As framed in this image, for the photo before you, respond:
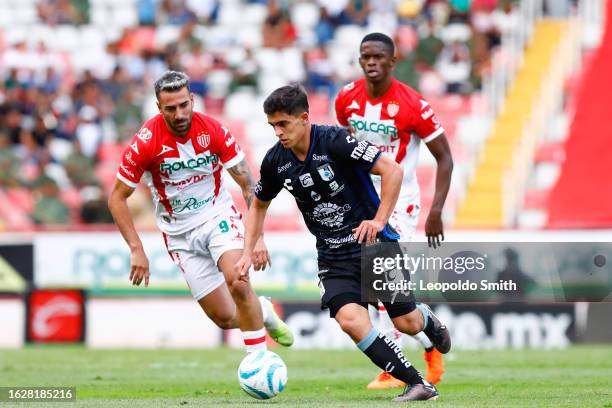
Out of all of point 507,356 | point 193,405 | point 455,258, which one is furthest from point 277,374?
point 507,356

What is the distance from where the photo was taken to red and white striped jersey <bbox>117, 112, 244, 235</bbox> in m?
11.4

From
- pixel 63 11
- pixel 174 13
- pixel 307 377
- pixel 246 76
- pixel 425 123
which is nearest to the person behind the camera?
pixel 425 123

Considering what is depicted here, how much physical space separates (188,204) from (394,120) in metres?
1.91

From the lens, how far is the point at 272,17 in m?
26.9

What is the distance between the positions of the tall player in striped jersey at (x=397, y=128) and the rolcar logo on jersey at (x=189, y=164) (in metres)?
1.31

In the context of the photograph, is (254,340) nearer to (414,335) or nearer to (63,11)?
(414,335)

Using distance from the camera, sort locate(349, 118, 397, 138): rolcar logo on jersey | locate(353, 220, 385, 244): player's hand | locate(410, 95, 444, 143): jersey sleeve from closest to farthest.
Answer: locate(353, 220, 385, 244): player's hand < locate(410, 95, 444, 143): jersey sleeve < locate(349, 118, 397, 138): rolcar logo on jersey

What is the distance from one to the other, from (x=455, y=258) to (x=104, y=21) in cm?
1782

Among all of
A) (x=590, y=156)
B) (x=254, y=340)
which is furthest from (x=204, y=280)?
(x=590, y=156)

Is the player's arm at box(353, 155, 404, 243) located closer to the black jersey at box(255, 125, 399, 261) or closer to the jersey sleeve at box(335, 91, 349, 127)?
the black jersey at box(255, 125, 399, 261)

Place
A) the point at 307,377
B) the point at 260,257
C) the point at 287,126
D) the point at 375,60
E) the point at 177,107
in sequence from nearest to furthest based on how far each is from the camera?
1. the point at 287,126
2. the point at 260,257
3. the point at 177,107
4. the point at 375,60
5. the point at 307,377

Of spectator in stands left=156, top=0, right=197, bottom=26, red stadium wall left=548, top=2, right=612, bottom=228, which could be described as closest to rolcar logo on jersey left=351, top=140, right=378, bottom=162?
red stadium wall left=548, top=2, right=612, bottom=228

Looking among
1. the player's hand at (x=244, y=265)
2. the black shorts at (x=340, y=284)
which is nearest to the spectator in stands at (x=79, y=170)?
the player's hand at (x=244, y=265)

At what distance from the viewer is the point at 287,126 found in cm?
982
